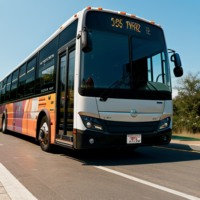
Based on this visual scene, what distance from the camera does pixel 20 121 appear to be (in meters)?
11.9

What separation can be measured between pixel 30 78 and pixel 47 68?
7.05ft

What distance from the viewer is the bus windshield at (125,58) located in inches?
257

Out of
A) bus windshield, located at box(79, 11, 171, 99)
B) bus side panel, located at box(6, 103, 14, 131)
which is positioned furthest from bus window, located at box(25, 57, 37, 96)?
bus windshield, located at box(79, 11, 171, 99)

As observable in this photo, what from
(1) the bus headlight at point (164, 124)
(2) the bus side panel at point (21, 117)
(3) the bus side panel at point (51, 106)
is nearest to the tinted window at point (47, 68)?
(3) the bus side panel at point (51, 106)

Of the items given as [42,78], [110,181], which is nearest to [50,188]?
[110,181]

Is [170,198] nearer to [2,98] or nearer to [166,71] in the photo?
[166,71]

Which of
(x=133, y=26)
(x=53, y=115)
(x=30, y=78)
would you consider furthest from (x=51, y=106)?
(x=133, y=26)

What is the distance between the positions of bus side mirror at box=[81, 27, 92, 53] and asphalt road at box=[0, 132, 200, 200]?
266cm

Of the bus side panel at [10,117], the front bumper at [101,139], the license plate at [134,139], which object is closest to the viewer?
the front bumper at [101,139]

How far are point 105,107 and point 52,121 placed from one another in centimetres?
205

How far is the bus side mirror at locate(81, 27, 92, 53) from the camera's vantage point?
611 cm

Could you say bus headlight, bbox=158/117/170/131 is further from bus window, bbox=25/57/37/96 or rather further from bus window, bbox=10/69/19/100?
bus window, bbox=10/69/19/100

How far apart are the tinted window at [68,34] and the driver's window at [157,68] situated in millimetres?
2225

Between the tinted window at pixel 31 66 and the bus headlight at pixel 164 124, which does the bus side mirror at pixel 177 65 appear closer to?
the bus headlight at pixel 164 124
